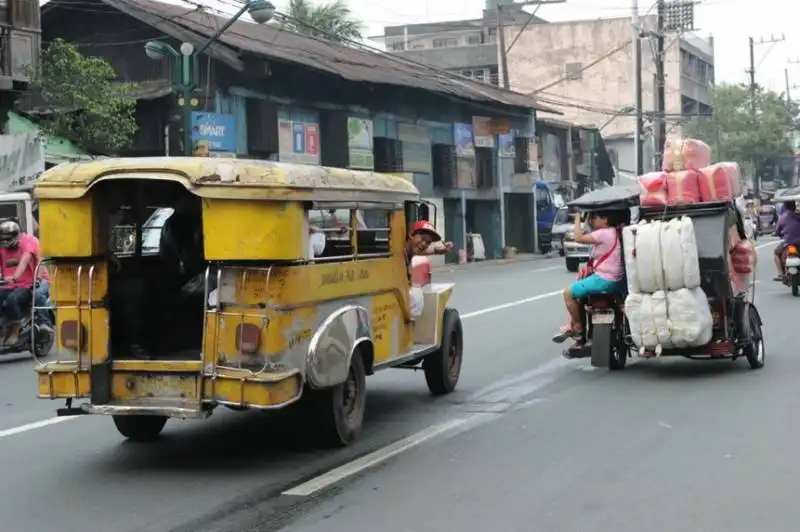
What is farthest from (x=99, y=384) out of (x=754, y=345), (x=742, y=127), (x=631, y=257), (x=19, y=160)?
(x=742, y=127)

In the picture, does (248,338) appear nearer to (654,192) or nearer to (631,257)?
(631,257)

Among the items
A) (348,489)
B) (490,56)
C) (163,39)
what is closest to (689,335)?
(348,489)

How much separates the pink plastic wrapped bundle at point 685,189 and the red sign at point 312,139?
2261 cm

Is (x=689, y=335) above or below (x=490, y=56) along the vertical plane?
below

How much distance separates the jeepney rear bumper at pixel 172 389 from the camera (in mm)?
7262

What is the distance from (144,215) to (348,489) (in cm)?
286

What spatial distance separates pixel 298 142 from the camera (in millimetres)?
33156

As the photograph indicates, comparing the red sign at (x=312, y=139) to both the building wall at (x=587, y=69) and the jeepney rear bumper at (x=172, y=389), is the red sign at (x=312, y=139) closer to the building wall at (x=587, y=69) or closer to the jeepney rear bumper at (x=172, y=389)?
the jeepney rear bumper at (x=172, y=389)

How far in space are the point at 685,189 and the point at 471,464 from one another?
529 centimetres

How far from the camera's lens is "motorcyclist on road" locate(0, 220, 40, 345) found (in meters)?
14.1

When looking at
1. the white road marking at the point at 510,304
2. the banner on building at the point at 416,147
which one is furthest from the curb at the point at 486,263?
the white road marking at the point at 510,304

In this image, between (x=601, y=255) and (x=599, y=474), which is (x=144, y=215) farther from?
(x=601, y=255)

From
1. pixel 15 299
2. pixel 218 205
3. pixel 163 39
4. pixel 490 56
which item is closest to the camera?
pixel 218 205

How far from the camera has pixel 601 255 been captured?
12000mm
